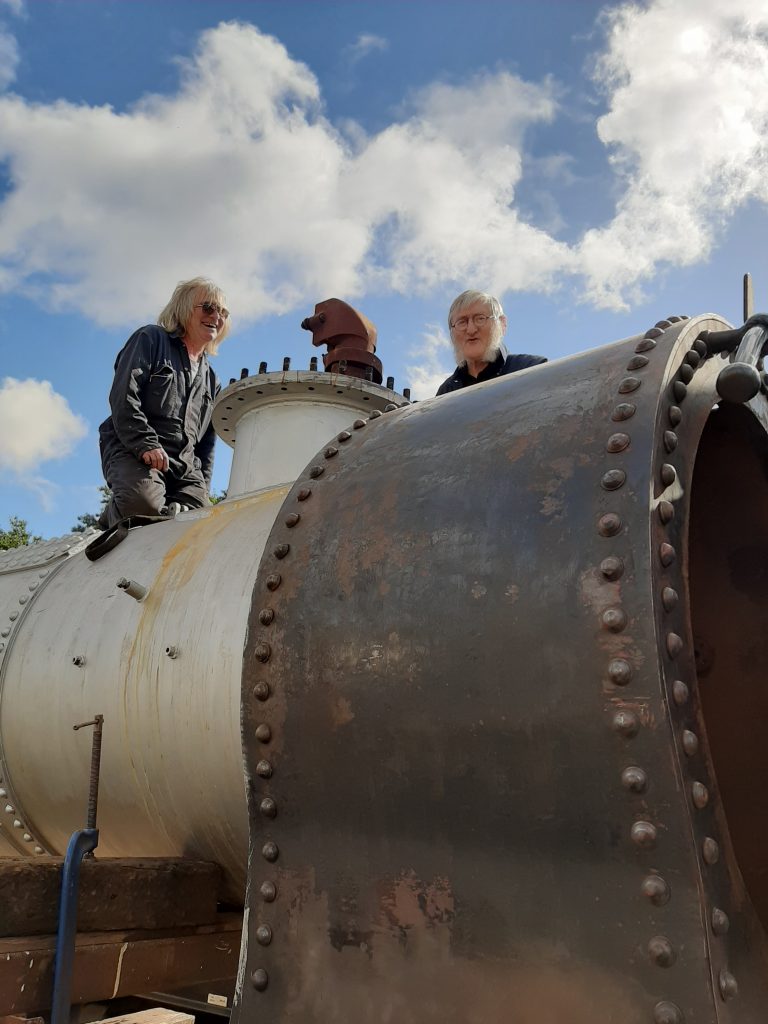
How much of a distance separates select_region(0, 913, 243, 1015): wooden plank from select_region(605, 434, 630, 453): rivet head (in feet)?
5.02

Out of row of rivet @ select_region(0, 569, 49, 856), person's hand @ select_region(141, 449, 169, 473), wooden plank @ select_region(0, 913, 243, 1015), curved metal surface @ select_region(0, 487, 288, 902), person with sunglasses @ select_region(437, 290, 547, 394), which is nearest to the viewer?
wooden plank @ select_region(0, 913, 243, 1015)

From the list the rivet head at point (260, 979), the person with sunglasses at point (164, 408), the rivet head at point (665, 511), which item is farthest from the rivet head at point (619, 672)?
the person with sunglasses at point (164, 408)

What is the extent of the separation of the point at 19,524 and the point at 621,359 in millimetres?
28976

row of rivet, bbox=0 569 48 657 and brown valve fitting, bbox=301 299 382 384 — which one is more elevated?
brown valve fitting, bbox=301 299 382 384

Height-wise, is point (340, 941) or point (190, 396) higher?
point (190, 396)

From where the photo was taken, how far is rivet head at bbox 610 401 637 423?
4.67 ft

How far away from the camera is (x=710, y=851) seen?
120 cm

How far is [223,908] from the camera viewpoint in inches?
93.3

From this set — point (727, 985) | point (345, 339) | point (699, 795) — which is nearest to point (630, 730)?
point (699, 795)

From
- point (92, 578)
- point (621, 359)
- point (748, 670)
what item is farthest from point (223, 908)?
point (621, 359)

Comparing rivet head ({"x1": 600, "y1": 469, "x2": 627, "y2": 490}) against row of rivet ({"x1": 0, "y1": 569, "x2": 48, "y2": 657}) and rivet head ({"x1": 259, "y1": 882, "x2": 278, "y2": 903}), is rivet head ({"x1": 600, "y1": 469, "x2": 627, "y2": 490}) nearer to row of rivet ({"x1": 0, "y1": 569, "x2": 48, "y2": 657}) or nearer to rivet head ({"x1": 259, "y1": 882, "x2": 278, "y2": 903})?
rivet head ({"x1": 259, "y1": 882, "x2": 278, "y2": 903})

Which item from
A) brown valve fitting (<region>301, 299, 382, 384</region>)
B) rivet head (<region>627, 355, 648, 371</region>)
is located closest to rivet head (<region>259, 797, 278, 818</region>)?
rivet head (<region>627, 355, 648, 371</region>)

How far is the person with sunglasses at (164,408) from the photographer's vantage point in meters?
3.68

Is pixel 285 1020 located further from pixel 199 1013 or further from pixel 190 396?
pixel 190 396
